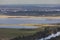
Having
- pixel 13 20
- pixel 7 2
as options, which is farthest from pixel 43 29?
pixel 7 2

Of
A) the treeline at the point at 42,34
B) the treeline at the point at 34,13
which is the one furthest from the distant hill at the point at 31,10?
the treeline at the point at 42,34

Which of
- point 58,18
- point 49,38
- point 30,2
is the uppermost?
point 30,2

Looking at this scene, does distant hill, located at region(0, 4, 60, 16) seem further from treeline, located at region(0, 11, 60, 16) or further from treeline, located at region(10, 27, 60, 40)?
treeline, located at region(10, 27, 60, 40)

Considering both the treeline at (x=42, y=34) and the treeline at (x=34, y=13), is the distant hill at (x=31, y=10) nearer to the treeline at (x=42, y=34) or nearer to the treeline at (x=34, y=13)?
the treeline at (x=34, y=13)

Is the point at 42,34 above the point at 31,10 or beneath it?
beneath

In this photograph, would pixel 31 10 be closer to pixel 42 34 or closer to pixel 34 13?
pixel 34 13

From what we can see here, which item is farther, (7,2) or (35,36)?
(7,2)

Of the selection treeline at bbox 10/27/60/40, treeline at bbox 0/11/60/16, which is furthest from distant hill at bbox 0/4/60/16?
treeline at bbox 10/27/60/40

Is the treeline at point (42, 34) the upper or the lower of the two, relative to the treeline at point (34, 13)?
lower

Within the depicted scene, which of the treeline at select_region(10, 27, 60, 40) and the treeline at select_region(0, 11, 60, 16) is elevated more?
the treeline at select_region(0, 11, 60, 16)

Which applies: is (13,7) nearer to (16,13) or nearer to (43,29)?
(16,13)

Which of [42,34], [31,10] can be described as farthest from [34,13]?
[42,34]
